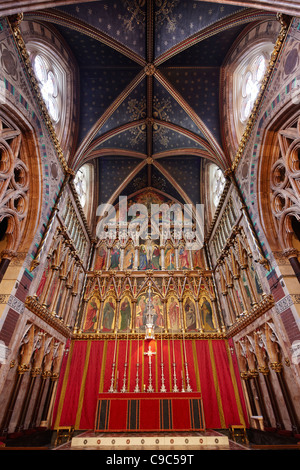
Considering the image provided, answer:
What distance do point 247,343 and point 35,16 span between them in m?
15.4

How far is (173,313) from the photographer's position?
14.0 metres

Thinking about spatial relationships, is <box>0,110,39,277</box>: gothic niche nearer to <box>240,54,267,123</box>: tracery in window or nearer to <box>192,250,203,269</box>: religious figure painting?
<box>240,54,267,123</box>: tracery in window

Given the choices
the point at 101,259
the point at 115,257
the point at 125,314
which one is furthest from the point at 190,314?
the point at 101,259

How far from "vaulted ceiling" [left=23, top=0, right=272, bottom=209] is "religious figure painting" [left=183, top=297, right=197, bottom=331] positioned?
718 centimetres

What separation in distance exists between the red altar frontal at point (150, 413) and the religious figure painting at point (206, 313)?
16.8 ft

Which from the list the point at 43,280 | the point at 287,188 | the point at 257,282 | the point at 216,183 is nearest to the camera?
the point at 287,188

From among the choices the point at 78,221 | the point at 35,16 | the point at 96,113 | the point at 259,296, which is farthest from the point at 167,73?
the point at 259,296

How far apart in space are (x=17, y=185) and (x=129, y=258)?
900 cm

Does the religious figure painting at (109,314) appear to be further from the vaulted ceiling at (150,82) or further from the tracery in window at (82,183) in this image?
the vaulted ceiling at (150,82)

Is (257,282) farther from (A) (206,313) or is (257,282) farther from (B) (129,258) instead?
(B) (129,258)

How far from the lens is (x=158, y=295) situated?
1473 centimetres

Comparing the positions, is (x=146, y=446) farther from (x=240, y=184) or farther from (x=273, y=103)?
(x=273, y=103)

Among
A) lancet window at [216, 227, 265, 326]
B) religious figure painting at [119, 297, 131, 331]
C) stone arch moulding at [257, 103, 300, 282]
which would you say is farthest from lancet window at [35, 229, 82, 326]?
stone arch moulding at [257, 103, 300, 282]

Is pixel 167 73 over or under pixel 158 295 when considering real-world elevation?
over
